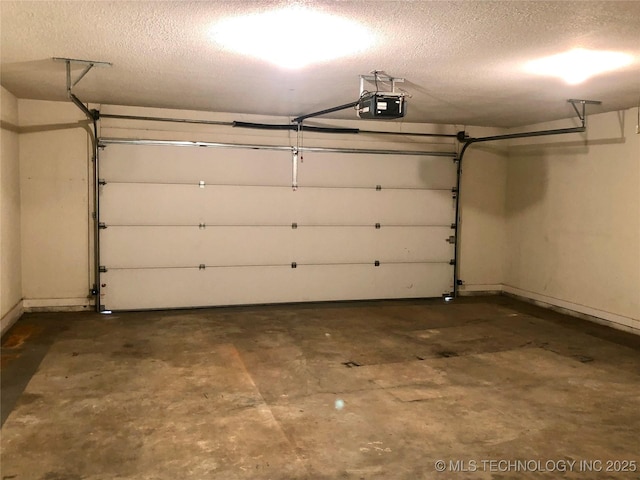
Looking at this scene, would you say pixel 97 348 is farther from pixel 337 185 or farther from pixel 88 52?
pixel 337 185

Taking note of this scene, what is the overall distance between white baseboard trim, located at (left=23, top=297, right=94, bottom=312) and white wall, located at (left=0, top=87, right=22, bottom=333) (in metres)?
0.17

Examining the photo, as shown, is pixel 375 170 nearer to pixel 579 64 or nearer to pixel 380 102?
pixel 380 102

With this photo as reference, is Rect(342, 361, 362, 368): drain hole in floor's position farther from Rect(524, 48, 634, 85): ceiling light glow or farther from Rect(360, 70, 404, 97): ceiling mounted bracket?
Rect(524, 48, 634, 85): ceiling light glow

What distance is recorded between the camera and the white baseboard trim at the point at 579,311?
582cm

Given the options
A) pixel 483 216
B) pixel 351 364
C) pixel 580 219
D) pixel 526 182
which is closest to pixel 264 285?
pixel 351 364

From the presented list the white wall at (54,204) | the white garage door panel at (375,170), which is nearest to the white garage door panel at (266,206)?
the white garage door panel at (375,170)

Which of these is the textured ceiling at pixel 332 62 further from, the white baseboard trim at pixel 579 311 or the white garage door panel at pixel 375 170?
the white baseboard trim at pixel 579 311

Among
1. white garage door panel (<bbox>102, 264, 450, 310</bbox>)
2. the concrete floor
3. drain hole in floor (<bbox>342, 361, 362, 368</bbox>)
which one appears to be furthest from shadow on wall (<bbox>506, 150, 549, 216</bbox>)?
drain hole in floor (<bbox>342, 361, 362, 368</bbox>)

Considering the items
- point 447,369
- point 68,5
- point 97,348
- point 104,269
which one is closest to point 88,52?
point 68,5

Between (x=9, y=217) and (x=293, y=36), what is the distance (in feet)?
12.5

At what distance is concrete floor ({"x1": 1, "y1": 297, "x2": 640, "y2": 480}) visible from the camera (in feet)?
9.27

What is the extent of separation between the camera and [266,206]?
665cm

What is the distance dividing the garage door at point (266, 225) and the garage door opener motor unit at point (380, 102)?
245 centimetres

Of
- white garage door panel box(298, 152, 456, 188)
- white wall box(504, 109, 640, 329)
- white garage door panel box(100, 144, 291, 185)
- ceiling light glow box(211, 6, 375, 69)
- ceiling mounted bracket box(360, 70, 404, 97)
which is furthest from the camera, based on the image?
white garage door panel box(298, 152, 456, 188)
